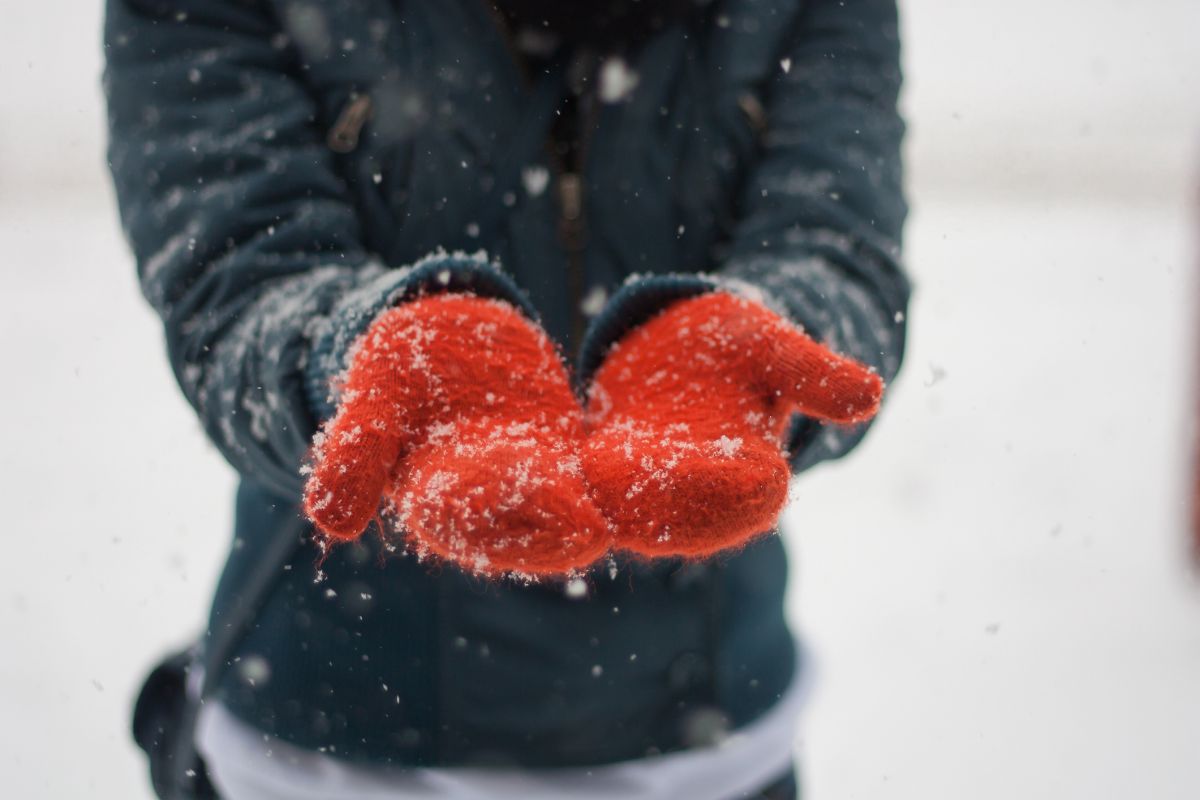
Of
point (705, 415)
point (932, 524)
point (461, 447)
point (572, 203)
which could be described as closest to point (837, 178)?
point (572, 203)

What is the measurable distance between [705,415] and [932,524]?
7.55 ft

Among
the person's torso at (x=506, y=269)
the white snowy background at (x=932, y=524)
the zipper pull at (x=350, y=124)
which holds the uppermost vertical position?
the zipper pull at (x=350, y=124)

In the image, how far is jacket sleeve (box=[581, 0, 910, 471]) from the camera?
0.83 meters

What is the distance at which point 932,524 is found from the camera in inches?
105

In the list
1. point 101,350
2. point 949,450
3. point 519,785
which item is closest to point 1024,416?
point 949,450

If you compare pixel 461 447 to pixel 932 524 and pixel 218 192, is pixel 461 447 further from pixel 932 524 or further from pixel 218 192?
pixel 932 524

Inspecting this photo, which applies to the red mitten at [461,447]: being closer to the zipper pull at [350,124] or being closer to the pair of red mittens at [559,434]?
the pair of red mittens at [559,434]

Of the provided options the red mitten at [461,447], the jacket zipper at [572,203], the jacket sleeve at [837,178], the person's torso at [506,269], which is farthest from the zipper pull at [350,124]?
the jacket sleeve at [837,178]

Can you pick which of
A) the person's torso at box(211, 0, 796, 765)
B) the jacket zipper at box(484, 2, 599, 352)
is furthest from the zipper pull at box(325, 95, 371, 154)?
the jacket zipper at box(484, 2, 599, 352)

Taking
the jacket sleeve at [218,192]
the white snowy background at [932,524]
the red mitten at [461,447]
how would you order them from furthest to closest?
the white snowy background at [932,524], the jacket sleeve at [218,192], the red mitten at [461,447]

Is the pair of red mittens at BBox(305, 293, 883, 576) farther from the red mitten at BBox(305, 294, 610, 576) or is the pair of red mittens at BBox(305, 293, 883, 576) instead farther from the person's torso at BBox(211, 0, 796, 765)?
the person's torso at BBox(211, 0, 796, 765)

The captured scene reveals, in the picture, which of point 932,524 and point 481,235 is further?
point 932,524

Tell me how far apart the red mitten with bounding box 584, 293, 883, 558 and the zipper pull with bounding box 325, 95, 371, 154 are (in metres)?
0.32

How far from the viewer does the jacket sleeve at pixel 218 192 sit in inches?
29.0
